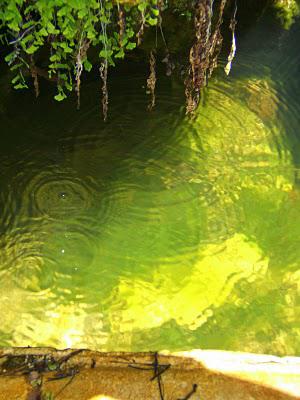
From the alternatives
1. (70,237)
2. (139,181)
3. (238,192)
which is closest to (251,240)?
(238,192)

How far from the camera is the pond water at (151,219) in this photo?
3830 millimetres

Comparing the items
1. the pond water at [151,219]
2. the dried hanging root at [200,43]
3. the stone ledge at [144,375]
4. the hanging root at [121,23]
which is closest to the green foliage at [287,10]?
the pond water at [151,219]

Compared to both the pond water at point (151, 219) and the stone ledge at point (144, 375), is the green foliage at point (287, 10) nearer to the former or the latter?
the pond water at point (151, 219)

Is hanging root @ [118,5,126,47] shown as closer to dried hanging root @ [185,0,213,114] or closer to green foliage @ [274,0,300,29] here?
dried hanging root @ [185,0,213,114]

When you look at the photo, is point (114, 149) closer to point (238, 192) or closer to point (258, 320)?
point (238, 192)

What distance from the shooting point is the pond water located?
3830 mm

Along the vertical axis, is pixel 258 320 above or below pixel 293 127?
below

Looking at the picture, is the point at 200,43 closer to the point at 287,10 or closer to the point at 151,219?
the point at 151,219

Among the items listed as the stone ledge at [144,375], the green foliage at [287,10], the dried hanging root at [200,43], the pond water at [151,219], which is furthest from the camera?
the green foliage at [287,10]

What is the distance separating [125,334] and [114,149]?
89.3 inches

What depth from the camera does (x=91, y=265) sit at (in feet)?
13.8

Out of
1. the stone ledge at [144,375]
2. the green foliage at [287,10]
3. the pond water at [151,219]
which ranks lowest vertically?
the stone ledge at [144,375]

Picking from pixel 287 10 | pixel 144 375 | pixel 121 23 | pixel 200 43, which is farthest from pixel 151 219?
pixel 287 10

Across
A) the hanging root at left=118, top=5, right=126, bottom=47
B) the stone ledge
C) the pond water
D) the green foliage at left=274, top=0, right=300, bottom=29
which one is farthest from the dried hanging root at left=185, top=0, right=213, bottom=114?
the green foliage at left=274, top=0, right=300, bottom=29
